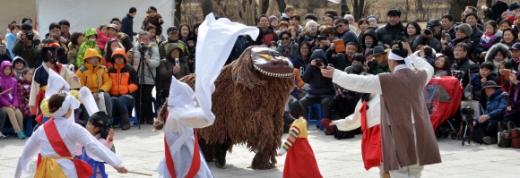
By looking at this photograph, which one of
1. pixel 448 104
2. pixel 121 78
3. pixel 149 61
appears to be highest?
pixel 149 61

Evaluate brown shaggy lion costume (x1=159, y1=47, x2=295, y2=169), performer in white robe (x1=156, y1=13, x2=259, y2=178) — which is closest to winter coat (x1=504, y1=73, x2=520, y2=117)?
brown shaggy lion costume (x1=159, y1=47, x2=295, y2=169)

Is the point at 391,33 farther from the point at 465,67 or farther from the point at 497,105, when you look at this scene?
the point at 497,105

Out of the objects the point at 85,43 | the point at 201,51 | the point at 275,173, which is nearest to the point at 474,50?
the point at 275,173

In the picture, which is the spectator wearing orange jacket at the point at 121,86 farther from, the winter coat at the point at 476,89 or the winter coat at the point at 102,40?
the winter coat at the point at 476,89

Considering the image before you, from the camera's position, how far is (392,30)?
14406 mm

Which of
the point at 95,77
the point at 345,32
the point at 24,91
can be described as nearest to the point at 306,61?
the point at 345,32

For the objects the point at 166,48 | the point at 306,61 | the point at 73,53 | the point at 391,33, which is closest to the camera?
the point at 391,33

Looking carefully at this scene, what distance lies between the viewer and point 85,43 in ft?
49.3

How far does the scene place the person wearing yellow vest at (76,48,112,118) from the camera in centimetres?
1380

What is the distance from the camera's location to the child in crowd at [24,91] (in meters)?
14.0

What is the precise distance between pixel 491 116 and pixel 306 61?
3695 millimetres

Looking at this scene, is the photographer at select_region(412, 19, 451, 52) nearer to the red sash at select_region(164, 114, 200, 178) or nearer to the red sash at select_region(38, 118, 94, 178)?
the red sash at select_region(164, 114, 200, 178)

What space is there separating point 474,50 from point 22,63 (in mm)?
7678

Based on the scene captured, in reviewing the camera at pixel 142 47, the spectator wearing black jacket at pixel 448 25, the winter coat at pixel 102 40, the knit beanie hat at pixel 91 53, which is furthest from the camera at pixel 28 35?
the spectator wearing black jacket at pixel 448 25
